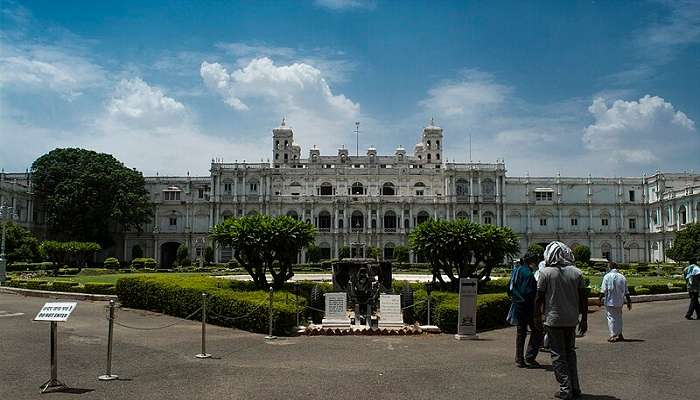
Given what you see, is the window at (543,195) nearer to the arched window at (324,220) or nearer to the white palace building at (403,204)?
the white palace building at (403,204)

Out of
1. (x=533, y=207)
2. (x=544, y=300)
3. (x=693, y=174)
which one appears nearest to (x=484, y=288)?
(x=544, y=300)

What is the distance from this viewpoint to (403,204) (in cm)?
6950

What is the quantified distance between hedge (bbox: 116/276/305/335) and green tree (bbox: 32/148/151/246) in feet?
140

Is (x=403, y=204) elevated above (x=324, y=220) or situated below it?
above

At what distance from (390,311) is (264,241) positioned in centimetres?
573

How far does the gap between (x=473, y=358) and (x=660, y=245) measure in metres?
66.6

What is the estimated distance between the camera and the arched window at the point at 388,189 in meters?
72.0

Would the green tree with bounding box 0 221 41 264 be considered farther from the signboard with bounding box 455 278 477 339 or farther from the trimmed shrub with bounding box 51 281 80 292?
the signboard with bounding box 455 278 477 339

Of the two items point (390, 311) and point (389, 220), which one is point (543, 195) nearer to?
point (389, 220)

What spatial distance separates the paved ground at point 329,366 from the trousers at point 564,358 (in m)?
0.43

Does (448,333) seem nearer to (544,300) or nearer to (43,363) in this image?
(544,300)

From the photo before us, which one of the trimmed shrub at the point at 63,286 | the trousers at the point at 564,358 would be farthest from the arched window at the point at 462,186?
the trousers at the point at 564,358

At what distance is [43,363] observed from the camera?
998 cm

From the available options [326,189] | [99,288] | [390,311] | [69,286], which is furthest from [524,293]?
[326,189]
